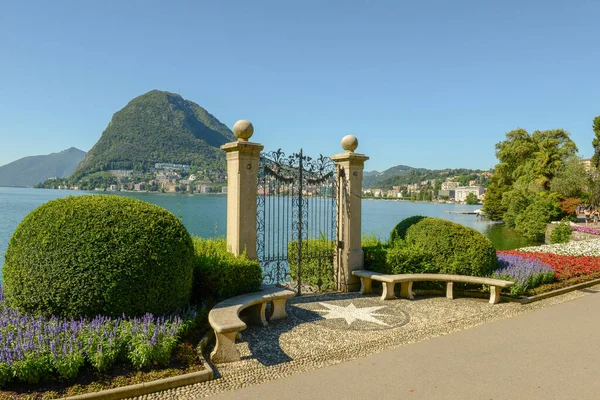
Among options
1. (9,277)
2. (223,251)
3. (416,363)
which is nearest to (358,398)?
(416,363)

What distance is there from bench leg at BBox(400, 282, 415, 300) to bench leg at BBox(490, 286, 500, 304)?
A: 1.48 metres

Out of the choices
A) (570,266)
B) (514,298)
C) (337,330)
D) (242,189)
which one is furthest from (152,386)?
(570,266)

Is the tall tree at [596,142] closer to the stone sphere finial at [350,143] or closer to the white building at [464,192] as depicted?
the stone sphere finial at [350,143]

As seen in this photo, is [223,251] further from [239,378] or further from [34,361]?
[34,361]

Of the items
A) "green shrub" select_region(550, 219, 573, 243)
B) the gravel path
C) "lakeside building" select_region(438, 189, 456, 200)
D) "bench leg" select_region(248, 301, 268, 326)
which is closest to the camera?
the gravel path

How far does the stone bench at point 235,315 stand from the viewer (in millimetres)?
4500

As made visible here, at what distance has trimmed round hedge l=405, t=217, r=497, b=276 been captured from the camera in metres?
8.10

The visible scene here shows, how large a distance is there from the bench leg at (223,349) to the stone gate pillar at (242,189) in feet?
7.53

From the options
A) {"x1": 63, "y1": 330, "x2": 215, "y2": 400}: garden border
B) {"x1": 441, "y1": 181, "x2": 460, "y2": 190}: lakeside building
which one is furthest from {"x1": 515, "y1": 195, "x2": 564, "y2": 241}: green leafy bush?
{"x1": 441, "y1": 181, "x2": 460, "y2": 190}: lakeside building

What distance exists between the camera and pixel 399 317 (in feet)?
21.5

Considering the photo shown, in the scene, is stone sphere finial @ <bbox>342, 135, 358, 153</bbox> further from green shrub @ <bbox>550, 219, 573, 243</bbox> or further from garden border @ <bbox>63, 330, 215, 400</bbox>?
green shrub @ <bbox>550, 219, 573, 243</bbox>

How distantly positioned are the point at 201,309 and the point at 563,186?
37.3m

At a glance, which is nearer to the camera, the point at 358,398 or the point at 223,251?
the point at 358,398

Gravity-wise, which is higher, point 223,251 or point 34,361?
point 223,251
